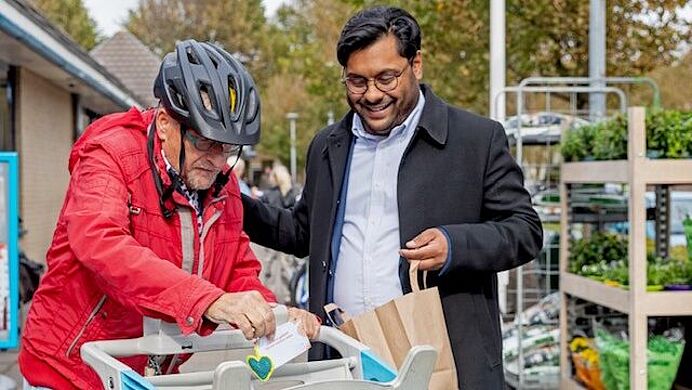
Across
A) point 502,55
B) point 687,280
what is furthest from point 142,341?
point 502,55

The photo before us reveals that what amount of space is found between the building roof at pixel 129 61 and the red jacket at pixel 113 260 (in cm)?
2857

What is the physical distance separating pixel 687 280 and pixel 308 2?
4827 centimetres

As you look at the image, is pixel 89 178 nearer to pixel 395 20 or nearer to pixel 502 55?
pixel 395 20

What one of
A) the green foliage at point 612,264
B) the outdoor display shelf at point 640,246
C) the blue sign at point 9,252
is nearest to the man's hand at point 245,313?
the outdoor display shelf at point 640,246

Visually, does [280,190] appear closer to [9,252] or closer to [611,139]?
[9,252]

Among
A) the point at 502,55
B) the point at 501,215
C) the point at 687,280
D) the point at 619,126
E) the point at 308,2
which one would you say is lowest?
the point at 687,280

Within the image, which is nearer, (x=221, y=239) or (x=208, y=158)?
(x=208, y=158)

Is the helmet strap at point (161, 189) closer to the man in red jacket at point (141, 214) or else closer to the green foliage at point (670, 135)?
the man in red jacket at point (141, 214)

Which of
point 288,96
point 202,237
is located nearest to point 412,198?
point 202,237

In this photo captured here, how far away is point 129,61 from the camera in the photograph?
3334 centimetres

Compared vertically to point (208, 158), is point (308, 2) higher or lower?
higher

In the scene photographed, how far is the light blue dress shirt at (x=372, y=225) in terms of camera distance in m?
3.49

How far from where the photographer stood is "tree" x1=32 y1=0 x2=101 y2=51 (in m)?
48.4

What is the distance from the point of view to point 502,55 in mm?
9438
